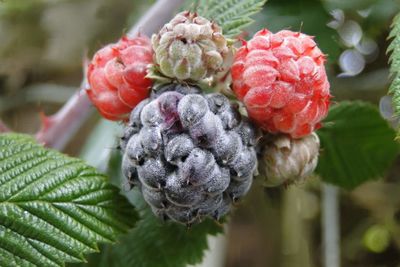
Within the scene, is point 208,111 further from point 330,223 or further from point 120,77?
point 330,223

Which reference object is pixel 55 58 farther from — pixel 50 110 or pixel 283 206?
pixel 283 206

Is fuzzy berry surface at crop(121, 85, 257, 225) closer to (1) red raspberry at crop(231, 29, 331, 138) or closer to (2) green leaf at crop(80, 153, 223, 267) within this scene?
(1) red raspberry at crop(231, 29, 331, 138)

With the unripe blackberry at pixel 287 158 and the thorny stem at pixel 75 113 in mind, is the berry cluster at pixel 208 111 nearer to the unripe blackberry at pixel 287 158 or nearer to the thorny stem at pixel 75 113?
the unripe blackberry at pixel 287 158

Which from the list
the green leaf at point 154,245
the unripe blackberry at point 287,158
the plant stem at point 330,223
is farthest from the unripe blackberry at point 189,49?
the plant stem at point 330,223

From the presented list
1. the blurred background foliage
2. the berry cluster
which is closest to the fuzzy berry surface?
the berry cluster

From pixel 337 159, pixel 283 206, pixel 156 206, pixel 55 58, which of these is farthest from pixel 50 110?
pixel 156 206

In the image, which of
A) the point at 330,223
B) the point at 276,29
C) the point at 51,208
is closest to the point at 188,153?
the point at 51,208
